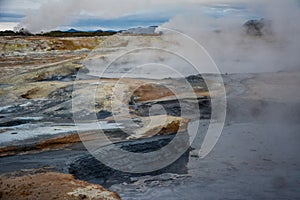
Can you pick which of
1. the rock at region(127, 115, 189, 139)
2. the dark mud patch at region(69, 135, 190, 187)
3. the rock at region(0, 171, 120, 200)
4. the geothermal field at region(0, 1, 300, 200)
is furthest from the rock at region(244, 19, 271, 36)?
the rock at region(0, 171, 120, 200)

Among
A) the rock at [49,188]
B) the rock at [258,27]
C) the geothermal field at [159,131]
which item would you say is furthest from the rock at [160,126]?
the rock at [258,27]

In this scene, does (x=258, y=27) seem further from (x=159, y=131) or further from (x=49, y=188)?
(x=49, y=188)

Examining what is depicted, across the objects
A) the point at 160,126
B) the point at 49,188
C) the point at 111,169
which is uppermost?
the point at 160,126

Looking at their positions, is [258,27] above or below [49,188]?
above

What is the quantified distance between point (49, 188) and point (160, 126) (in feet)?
13.5

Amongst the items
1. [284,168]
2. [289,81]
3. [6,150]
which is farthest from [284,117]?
[6,150]

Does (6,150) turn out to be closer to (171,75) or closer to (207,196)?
(207,196)

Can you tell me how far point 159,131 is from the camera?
9.27 metres

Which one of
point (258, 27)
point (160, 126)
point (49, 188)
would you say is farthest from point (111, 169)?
point (258, 27)

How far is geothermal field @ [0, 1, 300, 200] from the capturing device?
641 cm

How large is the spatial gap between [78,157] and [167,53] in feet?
48.8

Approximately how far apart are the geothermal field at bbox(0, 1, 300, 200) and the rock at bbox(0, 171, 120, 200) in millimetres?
15

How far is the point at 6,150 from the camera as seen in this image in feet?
26.2

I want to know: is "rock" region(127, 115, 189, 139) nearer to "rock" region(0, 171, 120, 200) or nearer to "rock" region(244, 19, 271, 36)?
"rock" region(0, 171, 120, 200)
